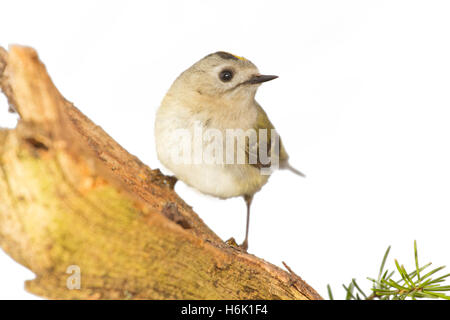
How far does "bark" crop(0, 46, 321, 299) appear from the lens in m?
1.34

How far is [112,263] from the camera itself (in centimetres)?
144

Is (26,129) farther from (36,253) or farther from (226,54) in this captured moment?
(226,54)

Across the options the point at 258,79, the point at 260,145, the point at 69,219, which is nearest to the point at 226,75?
the point at 258,79

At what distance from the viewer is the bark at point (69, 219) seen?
134 cm

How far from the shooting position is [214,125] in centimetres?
240

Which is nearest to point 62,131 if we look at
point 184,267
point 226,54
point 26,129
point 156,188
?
point 26,129

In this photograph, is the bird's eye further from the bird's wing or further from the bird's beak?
the bird's wing

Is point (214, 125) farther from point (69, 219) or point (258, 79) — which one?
point (69, 219)

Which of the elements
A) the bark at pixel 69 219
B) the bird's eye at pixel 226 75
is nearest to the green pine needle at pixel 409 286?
the bark at pixel 69 219

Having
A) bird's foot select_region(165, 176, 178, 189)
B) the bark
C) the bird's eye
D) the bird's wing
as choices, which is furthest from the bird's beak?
the bark

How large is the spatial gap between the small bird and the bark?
2.56 feet

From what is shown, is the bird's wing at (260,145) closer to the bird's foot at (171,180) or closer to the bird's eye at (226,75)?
the bird's eye at (226,75)

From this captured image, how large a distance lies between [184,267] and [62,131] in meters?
0.62

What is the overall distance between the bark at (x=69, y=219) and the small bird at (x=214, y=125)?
0.78m
